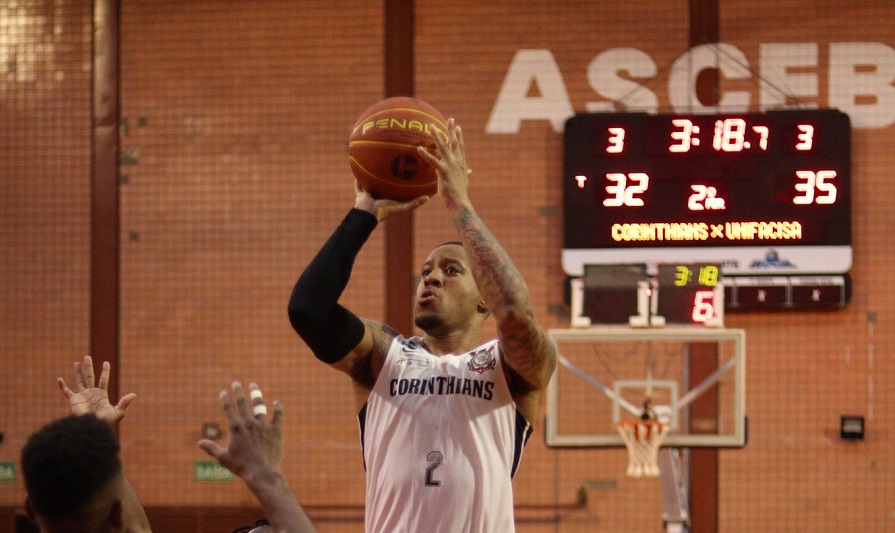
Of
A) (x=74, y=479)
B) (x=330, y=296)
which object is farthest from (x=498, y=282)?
(x=74, y=479)

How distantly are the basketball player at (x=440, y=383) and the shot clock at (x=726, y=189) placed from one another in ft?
12.0

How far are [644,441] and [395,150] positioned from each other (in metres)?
2.93

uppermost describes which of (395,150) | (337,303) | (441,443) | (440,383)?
(395,150)

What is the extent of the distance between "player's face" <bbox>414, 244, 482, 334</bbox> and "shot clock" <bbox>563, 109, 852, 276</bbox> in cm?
353

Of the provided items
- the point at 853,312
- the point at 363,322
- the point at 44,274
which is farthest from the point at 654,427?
the point at 44,274

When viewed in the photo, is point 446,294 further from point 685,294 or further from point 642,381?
point 642,381

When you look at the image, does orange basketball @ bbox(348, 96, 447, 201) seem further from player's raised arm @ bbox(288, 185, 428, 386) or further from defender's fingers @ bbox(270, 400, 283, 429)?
defender's fingers @ bbox(270, 400, 283, 429)

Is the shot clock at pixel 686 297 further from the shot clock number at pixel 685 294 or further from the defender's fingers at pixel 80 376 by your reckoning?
the defender's fingers at pixel 80 376

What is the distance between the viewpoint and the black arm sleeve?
8.45 ft

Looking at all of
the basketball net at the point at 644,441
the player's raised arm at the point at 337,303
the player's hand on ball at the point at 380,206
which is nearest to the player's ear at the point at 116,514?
the player's raised arm at the point at 337,303

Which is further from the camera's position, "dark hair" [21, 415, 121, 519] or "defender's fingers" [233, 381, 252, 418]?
"dark hair" [21, 415, 121, 519]

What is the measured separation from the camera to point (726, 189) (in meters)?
6.24

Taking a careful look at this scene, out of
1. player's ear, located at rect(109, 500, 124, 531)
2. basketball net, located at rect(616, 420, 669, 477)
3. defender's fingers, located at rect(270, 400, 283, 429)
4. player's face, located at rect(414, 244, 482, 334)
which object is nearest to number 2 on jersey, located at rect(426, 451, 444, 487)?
player's face, located at rect(414, 244, 482, 334)

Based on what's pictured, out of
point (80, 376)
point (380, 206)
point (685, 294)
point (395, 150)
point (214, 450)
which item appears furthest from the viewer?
point (685, 294)
